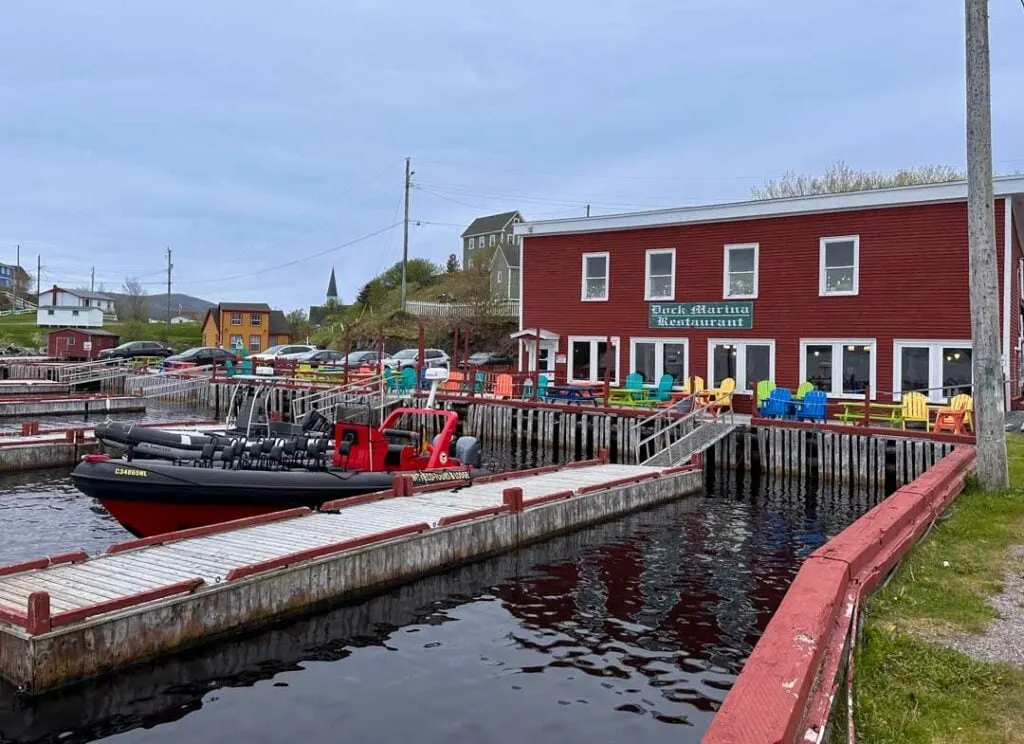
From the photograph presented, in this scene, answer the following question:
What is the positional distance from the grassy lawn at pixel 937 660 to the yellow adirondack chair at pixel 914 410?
1222 centimetres

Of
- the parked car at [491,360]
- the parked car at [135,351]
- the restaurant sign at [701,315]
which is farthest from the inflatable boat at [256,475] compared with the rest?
the parked car at [135,351]

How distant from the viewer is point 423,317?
53938 mm

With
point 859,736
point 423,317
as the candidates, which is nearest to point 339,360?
point 423,317

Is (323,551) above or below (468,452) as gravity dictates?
below

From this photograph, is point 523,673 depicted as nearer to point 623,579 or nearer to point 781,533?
point 623,579

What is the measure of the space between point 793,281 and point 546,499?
14.6 m

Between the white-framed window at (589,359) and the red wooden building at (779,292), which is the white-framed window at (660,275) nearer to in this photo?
the red wooden building at (779,292)

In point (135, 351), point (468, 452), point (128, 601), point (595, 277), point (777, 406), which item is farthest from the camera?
point (135, 351)

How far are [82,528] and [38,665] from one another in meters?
8.29

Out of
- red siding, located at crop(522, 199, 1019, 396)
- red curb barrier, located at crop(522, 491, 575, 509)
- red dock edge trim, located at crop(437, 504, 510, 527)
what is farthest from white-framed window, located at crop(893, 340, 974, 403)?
red dock edge trim, located at crop(437, 504, 510, 527)

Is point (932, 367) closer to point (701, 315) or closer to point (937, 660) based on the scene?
point (701, 315)

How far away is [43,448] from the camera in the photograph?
66.8 feet

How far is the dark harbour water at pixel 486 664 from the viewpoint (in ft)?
22.0

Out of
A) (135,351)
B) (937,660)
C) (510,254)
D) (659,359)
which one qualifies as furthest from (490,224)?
(937,660)
